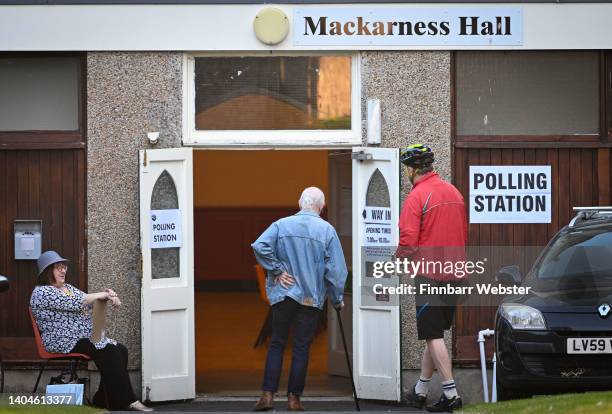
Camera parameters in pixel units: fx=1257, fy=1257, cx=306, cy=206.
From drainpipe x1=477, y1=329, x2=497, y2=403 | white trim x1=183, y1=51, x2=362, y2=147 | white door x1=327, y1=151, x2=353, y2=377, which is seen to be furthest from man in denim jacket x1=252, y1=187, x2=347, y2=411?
white door x1=327, y1=151, x2=353, y2=377

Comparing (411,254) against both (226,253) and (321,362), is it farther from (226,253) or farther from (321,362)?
(226,253)

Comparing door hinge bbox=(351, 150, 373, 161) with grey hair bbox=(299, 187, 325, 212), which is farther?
door hinge bbox=(351, 150, 373, 161)

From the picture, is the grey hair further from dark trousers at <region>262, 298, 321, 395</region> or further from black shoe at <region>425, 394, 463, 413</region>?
black shoe at <region>425, 394, 463, 413</region>

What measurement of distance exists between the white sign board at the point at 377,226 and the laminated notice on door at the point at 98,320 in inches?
100

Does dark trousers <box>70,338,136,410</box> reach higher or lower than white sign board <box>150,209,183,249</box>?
lower

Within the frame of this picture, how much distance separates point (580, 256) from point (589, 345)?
109 cm

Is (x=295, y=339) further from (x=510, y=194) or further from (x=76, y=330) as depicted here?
(x=510, y=194)

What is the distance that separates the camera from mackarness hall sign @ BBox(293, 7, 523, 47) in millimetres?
11820

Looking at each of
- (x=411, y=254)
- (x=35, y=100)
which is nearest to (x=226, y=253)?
(x=35, y=100)

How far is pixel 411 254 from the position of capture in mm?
9781

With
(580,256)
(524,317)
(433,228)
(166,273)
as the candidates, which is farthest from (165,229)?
(580,256)

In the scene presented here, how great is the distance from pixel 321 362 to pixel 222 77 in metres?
3.90

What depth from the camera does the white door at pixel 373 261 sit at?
11617 mm

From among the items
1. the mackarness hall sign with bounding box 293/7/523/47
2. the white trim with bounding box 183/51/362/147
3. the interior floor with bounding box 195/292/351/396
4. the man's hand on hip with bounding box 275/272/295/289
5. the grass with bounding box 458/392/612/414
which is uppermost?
the mackarness hall sign with bounding box 293/7/523/47
